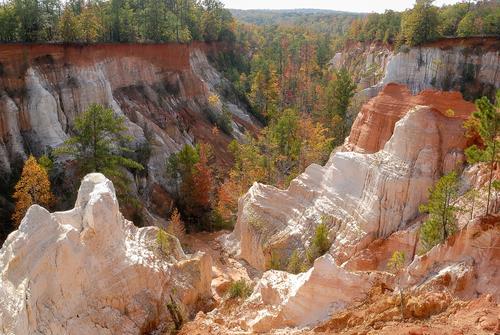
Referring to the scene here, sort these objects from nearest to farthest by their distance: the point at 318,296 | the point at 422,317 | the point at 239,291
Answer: the point at 422,317 → the point at 318,296 → the point at 239,291

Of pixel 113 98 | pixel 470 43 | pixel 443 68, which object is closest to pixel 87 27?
pixel 113 98

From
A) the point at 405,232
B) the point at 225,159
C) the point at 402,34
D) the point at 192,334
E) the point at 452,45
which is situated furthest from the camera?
the point at 402,34

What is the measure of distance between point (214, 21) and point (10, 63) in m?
41.4

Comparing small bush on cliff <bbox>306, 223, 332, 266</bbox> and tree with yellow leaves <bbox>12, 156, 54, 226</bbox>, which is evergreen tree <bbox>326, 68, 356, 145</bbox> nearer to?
small bush on cliff <bbox>306, 223, 332, 266</bbox>

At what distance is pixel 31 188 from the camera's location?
25.2 m

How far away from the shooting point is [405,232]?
19062mm

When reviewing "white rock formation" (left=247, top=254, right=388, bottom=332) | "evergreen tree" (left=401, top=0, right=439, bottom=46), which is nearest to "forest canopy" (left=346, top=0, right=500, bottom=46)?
"evergreen tree" (left=401, top=0, right=439, bottom=46)

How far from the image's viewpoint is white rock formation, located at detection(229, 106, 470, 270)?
2025 cm

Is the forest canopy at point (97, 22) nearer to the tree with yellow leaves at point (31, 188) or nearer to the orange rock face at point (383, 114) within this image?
the tree with yellow leaves at point (31, 188)

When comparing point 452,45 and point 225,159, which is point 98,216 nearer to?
point 225,159

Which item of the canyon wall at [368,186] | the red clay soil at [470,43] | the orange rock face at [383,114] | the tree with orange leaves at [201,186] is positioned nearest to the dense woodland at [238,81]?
the tree with orange leaves at [201,186]

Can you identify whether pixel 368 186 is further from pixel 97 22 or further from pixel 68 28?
pixel 97 22

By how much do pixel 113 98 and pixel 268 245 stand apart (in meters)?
22.4

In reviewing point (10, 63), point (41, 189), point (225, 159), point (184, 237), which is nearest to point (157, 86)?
point (225, 159)
